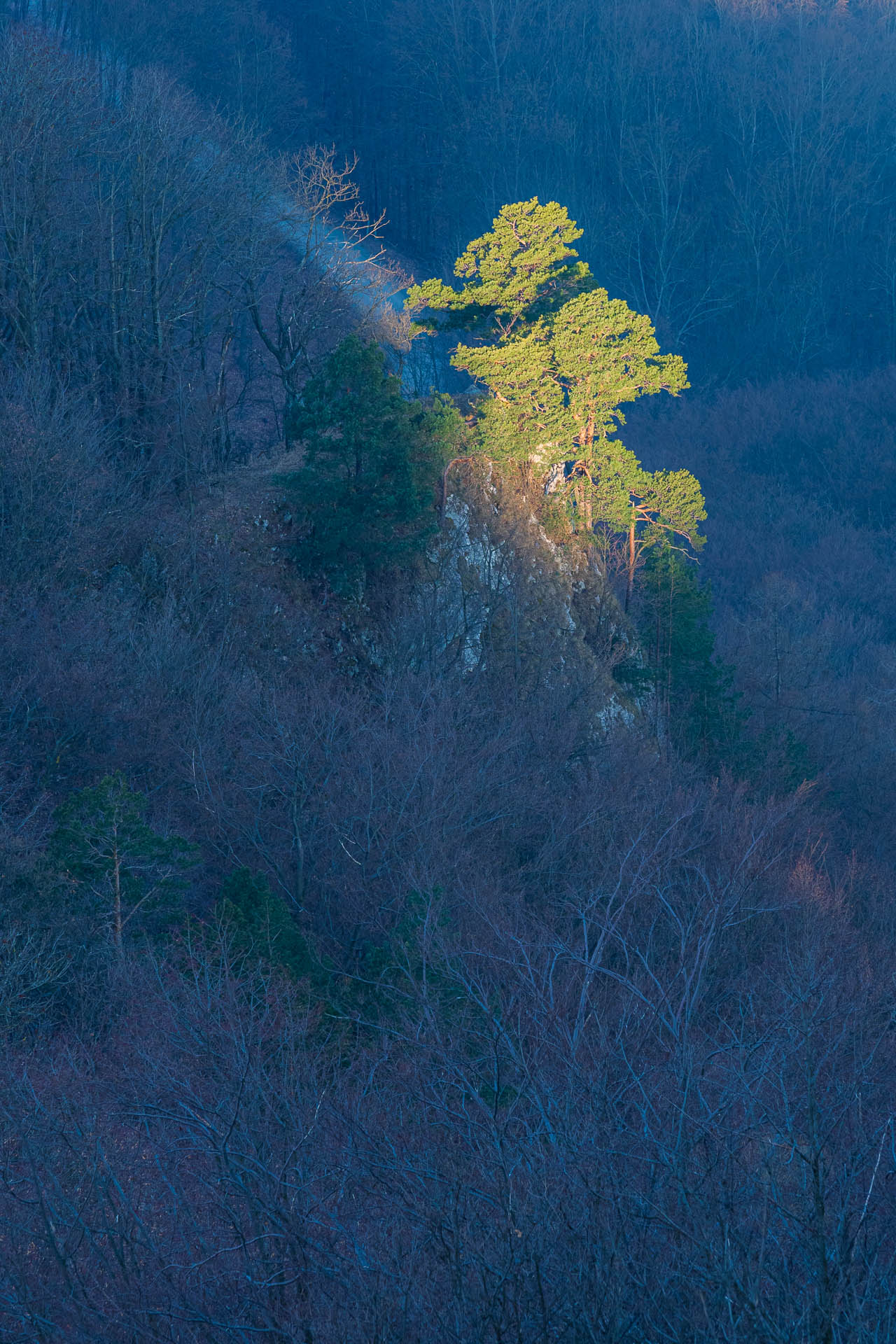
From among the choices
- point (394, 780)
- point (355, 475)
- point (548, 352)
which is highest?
point (548, 352)

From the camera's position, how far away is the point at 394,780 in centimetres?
2120

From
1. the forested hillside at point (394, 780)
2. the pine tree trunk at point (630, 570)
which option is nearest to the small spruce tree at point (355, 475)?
the forested hillside at point (394, 780)

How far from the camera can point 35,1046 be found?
13.7 m

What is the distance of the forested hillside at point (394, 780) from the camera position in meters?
8.45

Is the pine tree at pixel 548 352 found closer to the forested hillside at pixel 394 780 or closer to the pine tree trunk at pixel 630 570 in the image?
the forested hillside at pixel 394 780

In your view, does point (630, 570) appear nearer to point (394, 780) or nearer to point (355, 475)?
point (355, 475)

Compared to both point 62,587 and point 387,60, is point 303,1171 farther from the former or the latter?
point 387,60

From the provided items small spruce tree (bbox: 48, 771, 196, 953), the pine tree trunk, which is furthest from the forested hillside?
the pine tree trunk

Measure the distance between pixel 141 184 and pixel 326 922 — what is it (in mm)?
18531

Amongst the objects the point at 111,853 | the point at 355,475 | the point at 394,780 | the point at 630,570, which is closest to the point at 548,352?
the point at 630,570

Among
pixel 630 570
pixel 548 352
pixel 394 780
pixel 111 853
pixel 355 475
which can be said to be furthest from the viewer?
pixel 630 570

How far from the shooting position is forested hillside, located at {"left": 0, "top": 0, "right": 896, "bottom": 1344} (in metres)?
8.45

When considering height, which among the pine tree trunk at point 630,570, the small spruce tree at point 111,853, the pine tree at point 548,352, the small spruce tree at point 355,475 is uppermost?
the pine tree at point 548,352

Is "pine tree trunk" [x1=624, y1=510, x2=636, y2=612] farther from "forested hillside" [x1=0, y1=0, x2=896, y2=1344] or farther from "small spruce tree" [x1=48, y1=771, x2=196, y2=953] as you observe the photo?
"small spruce tree" [x1=48, y1=771, x2=196, y2=953]
